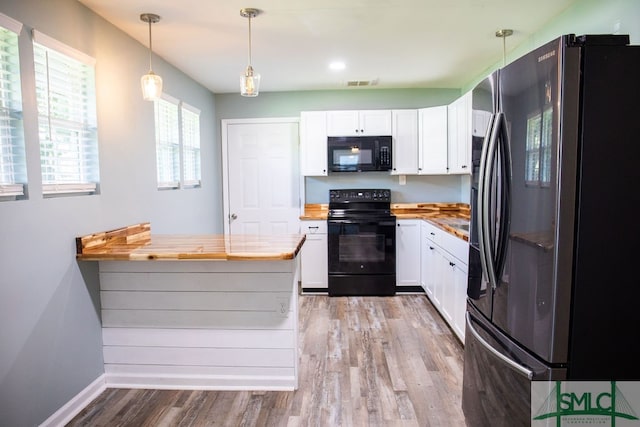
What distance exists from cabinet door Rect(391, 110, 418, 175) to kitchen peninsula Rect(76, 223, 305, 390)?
7.99 ft

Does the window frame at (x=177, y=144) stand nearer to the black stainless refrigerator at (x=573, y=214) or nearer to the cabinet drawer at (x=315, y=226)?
the cabinet drawer at (x=315, y=226)

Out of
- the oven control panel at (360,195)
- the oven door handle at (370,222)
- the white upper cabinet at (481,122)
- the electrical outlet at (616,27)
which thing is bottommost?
the oven door handle at (370,222)

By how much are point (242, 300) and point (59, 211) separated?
1110 millimetres

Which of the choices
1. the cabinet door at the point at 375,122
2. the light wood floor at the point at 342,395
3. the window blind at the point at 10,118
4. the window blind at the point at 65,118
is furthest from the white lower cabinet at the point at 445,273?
the window blind at the point at 10,118

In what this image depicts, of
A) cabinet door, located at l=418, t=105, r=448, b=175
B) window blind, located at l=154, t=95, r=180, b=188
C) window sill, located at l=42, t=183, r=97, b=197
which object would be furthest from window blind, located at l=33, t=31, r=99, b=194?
cabinet door, located at l=418, t=105, r=448, b=175

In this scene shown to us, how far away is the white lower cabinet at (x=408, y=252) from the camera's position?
4285 mm

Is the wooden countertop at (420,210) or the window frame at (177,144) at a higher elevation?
the window frame at (177,144)

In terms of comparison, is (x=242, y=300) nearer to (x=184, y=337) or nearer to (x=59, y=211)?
(x=184, y=337)

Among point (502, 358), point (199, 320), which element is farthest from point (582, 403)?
point (199, 320)

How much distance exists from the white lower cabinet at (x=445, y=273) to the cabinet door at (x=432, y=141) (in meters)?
0.66

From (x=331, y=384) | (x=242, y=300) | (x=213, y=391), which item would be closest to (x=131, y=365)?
(x=213, y=391)

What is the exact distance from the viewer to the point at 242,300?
7.92 feet

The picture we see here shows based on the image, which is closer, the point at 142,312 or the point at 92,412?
the point at 92,412

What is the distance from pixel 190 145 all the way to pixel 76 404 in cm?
A: 250
